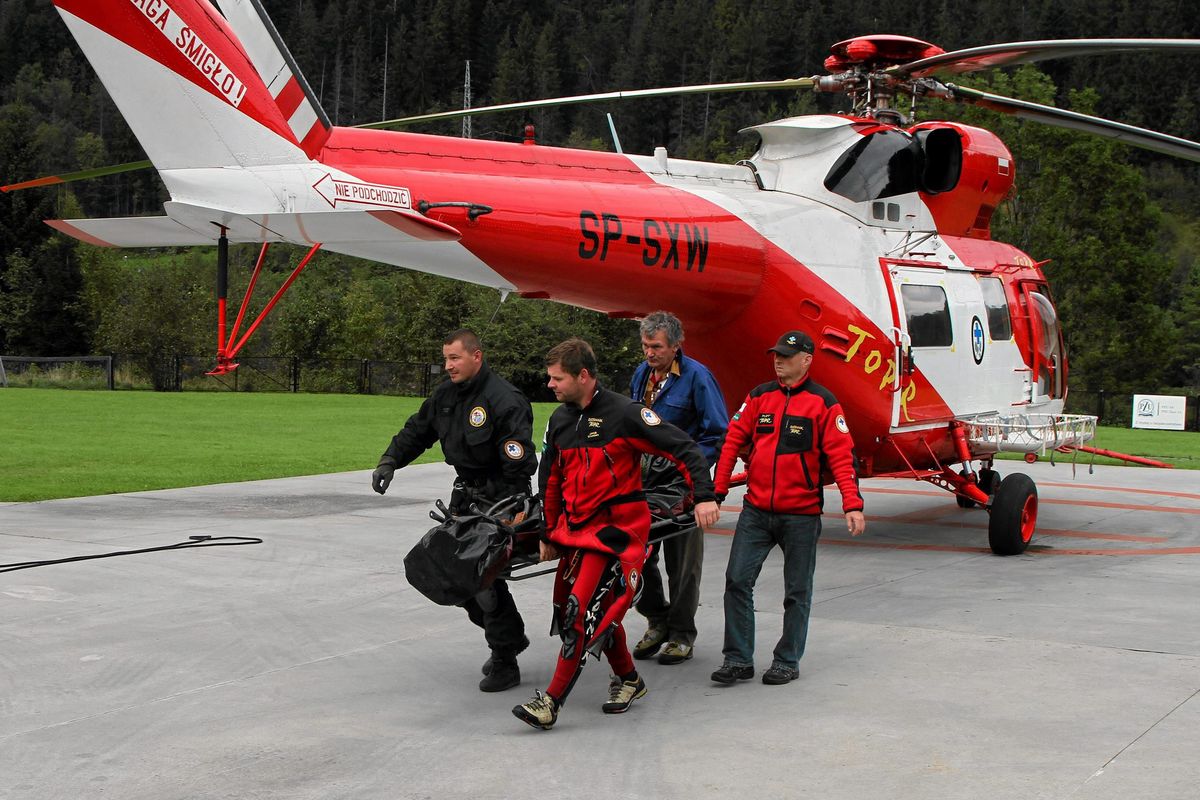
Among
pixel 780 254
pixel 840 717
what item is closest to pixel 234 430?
pixel 780 254

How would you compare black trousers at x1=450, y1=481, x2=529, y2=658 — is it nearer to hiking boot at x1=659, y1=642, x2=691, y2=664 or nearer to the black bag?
the black bag

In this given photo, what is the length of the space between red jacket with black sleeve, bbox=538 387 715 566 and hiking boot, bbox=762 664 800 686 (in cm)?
108

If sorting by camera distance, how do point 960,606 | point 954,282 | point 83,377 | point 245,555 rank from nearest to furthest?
1. point 960,606
2. point 245,555
3. point 954,282
4. point 83,377

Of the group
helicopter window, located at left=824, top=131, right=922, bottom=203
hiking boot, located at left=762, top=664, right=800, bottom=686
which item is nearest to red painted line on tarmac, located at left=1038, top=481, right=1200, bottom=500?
helicopter window, located at left=824, top=131, right=922, bottom=203

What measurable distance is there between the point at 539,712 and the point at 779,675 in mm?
Answer: 1438

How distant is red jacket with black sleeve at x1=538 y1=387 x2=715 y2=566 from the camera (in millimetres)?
5438

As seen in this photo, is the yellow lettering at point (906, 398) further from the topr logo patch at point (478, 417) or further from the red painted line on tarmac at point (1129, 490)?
the red painted line on tarmac at point (1129, 490)

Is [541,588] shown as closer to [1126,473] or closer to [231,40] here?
[231,40]

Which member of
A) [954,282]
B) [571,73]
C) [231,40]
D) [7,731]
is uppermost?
[571,73]

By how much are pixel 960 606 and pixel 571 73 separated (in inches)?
4173

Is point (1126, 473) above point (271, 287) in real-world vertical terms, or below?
below

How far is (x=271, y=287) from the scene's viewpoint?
6744 cm

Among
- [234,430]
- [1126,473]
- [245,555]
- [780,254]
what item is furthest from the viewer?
[234,430]

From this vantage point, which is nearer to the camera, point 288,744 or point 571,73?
point 288,744
